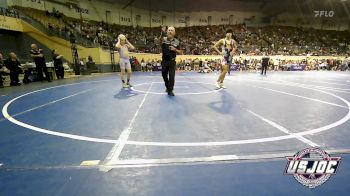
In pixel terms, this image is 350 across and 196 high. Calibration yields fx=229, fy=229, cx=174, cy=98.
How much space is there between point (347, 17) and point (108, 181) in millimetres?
49867

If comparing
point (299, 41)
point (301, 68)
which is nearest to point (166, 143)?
→ point (301, 68)

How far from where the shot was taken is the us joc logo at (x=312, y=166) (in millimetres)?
1944

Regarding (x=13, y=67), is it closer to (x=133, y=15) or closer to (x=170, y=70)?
(x=170, y=70)

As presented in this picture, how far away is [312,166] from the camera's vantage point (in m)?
1.94

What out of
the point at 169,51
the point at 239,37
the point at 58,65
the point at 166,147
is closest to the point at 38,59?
the point at 58,65

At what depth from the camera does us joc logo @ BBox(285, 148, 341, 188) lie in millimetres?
1944

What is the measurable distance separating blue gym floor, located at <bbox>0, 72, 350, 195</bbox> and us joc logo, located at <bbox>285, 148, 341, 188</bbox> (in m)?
0.11

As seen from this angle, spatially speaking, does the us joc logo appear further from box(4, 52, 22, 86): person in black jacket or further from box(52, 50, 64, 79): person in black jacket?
box(52, 50, 64, 79): person in black jacket

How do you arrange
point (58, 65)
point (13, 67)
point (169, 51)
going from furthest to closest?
point (58, 65) → point (13, 67) → point (169, 51)

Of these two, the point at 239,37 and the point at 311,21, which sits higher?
the point at 311,21

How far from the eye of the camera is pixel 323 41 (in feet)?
120

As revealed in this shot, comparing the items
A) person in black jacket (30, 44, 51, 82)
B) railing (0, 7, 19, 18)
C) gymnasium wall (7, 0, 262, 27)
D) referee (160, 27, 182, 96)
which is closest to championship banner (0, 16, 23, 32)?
railing (0, 7, 19, 18)

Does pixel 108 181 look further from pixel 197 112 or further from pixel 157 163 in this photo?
pixel 197 112

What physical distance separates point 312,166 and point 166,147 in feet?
5.46
